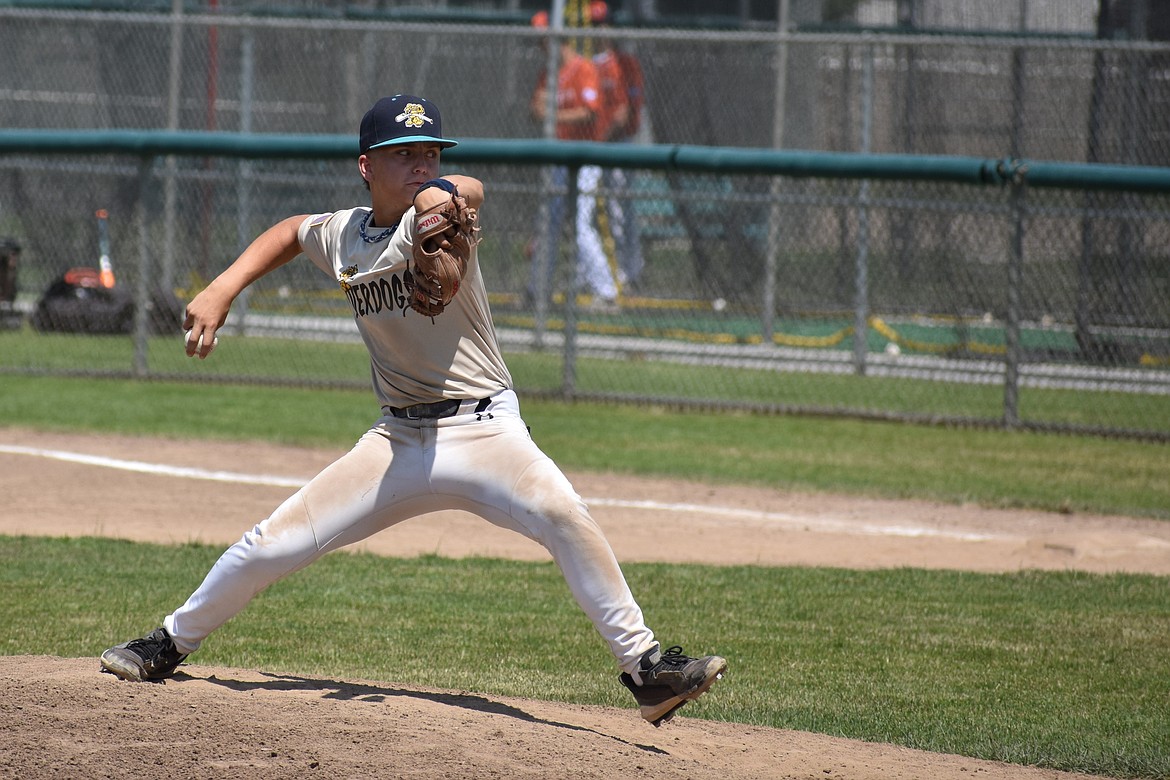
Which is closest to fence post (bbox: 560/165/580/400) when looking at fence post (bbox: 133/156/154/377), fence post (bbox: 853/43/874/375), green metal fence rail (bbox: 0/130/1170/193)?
green metal fence rail (bbox: 0/130/1170/193)

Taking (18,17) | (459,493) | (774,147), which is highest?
(18,17)

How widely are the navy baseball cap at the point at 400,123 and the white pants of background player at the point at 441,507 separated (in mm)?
802

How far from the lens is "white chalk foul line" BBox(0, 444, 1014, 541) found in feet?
25.7

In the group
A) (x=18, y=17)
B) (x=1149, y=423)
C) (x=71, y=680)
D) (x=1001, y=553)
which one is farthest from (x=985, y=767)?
(x=18, y=17)

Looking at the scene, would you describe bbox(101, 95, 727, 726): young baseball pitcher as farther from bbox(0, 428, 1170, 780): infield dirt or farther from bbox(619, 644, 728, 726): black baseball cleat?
bbox(0, 428, 1170, 780): infield dirt

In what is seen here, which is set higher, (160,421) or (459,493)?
(459,493)

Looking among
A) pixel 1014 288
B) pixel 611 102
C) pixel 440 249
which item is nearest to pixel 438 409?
pixel 440 249

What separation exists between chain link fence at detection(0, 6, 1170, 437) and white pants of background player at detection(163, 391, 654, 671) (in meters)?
7.44

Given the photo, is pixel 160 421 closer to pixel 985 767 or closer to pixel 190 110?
pixel 190 110

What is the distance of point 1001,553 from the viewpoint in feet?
24.2

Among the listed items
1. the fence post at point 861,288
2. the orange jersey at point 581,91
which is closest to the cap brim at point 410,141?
the fence post at point 861,288

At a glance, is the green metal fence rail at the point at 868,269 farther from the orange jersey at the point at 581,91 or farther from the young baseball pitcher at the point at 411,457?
the young baseball pitcher at the point at 411,457

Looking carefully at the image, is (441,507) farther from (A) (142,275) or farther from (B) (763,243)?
(A) (142,275)

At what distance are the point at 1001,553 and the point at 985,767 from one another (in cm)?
339
